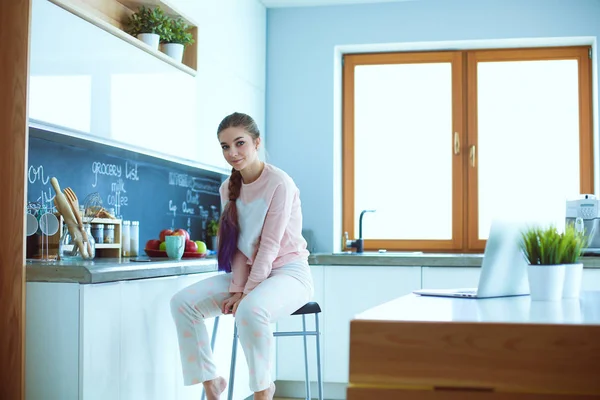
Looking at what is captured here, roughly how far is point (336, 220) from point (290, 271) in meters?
2.13

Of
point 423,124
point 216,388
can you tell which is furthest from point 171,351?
point 423,124

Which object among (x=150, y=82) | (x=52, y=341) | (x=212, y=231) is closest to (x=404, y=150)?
(x=212, y=231)

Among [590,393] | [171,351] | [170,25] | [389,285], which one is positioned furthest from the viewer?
[389,285]

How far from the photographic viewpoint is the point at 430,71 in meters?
5.33

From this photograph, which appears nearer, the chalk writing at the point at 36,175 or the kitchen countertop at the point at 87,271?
the kitchen countertop at the point at 87,271

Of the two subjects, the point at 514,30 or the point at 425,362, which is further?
the point at 514,30

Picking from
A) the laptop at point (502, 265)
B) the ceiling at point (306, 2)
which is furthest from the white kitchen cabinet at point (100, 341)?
the ceiling at point (306, 2)

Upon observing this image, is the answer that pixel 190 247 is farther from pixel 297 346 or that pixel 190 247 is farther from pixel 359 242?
pixel 359 242

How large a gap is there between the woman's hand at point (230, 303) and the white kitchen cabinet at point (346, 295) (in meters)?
1.53

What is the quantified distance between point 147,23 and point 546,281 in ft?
7.40

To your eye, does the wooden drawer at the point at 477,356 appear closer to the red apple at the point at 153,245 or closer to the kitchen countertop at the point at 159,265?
the kitchen countertop at the point at 159,265

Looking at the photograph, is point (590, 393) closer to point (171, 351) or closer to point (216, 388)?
point (216, 388)

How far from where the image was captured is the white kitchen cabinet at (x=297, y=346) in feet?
15.0

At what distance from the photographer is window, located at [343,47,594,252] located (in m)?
5.15
